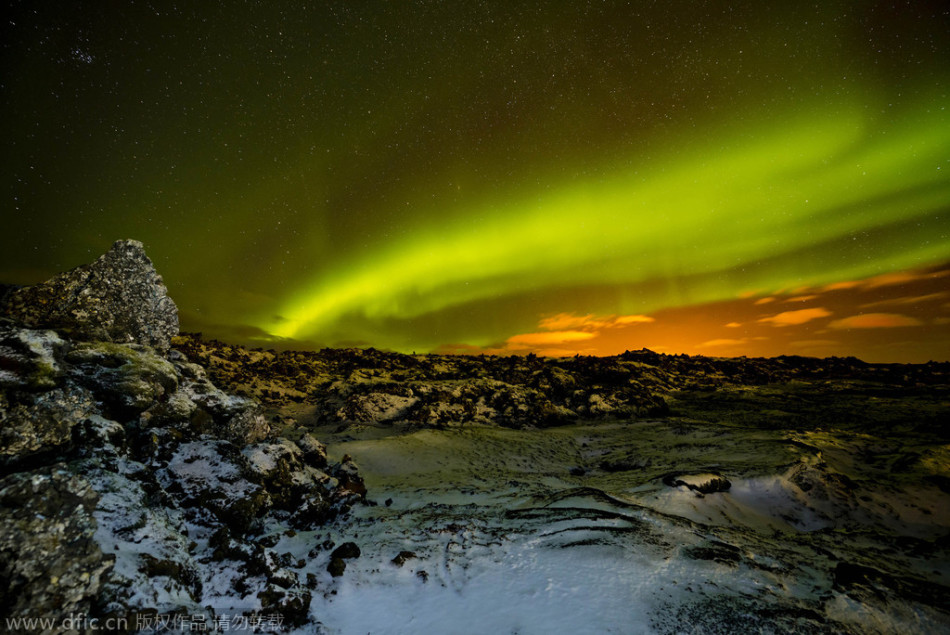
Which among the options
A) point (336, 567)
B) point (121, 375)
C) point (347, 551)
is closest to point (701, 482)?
point (347, 551)

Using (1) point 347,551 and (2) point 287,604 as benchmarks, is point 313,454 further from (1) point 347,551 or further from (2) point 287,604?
(2) point 287,604

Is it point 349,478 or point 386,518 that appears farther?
point 349,478

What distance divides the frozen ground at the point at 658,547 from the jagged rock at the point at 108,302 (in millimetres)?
7255

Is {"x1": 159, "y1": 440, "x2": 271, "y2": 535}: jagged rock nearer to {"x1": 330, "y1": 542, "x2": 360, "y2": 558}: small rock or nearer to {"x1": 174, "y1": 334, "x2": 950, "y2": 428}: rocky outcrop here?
{"x1": 330, "y1": 542, "x2": 360, "y2": 558}: small rock

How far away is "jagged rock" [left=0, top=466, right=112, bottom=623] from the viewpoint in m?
3.26

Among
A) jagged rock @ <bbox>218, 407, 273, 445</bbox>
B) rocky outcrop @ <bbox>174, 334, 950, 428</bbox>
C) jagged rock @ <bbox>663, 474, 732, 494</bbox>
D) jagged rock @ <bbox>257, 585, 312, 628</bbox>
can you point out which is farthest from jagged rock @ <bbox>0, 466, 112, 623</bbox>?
rocky outcrop @ <bbox>174, 334, 950, 428</bbox>

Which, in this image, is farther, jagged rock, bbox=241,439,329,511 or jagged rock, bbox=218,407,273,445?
jagged rock, bbox=218,407,273,445

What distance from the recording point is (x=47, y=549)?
11.6ft

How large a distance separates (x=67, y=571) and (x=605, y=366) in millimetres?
31413

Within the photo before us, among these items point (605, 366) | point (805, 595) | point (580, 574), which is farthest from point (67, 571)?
point (605, 366)

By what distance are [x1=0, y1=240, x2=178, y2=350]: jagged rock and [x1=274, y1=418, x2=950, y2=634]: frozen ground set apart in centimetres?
725

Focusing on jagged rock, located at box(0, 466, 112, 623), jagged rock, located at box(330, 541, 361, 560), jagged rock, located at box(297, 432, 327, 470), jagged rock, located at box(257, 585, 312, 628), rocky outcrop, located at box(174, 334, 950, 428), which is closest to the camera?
jagged rock, located at box(0, 466, 112, 623)

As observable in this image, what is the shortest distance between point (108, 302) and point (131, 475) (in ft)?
20.8

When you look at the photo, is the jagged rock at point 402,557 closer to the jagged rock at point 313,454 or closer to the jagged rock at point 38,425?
the jagged rock at point 38,425
